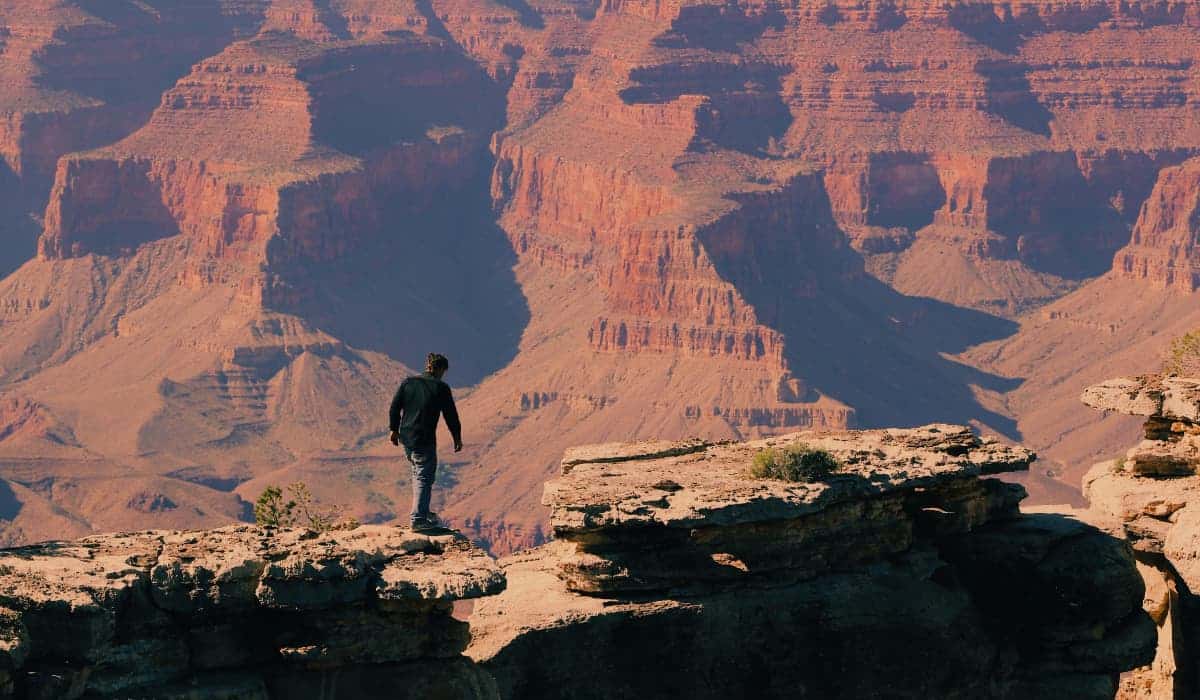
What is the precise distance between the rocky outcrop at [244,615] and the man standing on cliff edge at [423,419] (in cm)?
191

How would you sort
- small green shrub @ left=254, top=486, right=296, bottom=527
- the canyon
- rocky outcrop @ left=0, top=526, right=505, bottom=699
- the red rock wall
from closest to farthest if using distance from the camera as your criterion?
rocky outcrop @ left=0, top=526, right=505, bottom=699, small green shrub @ left=254, top=486, right=296, bottom=527, the canyon, the red rock wall

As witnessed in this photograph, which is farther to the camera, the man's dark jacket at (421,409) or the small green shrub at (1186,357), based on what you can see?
the small green shrub at (1186,357)

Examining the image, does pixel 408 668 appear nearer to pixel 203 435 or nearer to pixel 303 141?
pixel 203 435

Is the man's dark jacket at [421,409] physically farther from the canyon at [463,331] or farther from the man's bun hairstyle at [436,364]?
the canyon at [463,331]

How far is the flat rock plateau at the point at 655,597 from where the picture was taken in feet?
89.7

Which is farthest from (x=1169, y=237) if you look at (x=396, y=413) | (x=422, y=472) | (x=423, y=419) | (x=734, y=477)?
(x=396, y=413)

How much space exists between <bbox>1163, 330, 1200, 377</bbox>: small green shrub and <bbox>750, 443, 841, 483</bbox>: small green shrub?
10.8 m

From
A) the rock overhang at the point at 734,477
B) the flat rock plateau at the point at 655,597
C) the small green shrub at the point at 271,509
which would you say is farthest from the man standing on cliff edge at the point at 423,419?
the small green shrub at the point at 271,509

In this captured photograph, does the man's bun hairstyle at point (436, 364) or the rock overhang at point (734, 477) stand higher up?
the man's bun hairstyle at point (436, 364)

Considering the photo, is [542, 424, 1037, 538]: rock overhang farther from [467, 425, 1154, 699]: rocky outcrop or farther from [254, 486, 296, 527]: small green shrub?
[254, 486, 296, 527]: small green shrub

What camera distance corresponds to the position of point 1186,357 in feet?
141

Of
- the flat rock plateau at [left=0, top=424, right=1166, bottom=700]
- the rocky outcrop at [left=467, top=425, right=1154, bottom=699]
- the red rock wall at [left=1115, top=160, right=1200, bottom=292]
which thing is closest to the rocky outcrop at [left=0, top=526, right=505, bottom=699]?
the flat rock plateau at [left=0, top=424, right=1166, bottom=700]

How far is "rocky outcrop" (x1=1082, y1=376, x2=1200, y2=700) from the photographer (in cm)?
3547

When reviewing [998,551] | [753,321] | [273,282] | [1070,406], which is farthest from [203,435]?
[998,551]
